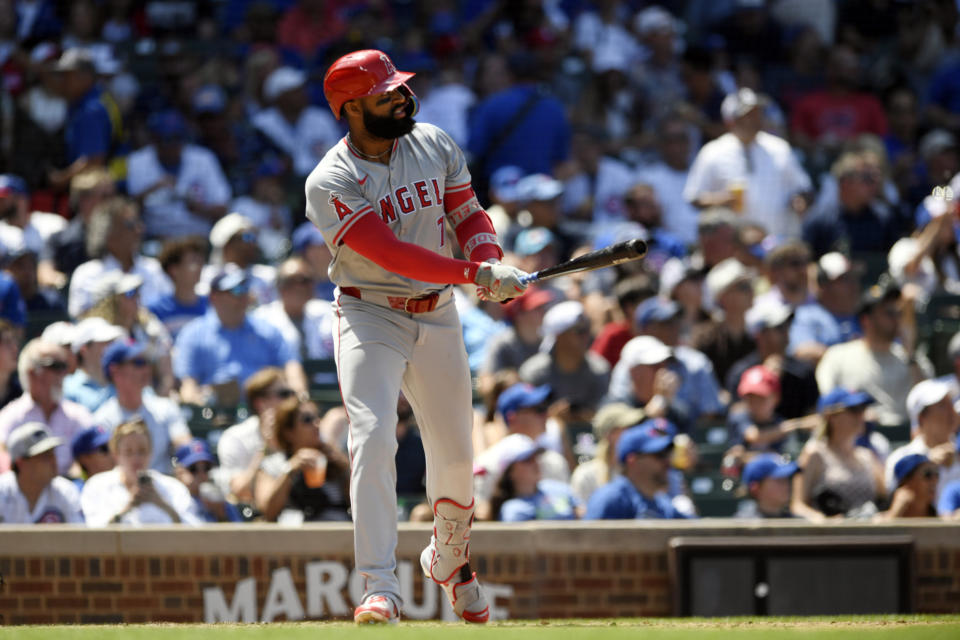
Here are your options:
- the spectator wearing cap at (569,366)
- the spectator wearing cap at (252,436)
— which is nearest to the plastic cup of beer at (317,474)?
the spectator wearing cap at (252,436)

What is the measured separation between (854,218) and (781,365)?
281 centimetres

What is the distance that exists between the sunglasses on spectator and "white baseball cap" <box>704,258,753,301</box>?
13.0 ft

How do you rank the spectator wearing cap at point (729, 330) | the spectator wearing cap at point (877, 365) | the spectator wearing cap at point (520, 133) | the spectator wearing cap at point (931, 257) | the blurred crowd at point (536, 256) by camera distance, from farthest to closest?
1. the spectator wearing cap at point (520, 133)
2. the spectator wearing cap at point (931, 257)
3. the spectator wearing cap at point (729, 330)
4. the spectator wearing cap at point (877, 365)
5. the blurred crowd at point (536, 256)

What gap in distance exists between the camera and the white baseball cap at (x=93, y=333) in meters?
8.32

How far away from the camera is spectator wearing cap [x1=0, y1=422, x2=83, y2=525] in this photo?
7016mm

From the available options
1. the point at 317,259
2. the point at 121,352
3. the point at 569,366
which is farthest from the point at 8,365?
the point at 569,366

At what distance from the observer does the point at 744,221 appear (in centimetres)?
1099

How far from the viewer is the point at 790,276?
969cm

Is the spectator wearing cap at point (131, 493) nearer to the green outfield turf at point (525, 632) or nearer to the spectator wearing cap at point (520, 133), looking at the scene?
the green outfield turf at point (525, 632)

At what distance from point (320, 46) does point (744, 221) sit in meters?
4.29

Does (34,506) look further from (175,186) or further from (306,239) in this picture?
(175,186)

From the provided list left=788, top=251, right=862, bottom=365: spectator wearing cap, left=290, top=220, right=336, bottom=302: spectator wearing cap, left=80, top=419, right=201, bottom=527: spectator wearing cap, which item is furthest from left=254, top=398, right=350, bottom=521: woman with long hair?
left=788, top=251, right=862, bottom=365: spectator wearing cap

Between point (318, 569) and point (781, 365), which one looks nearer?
point (318, 569)

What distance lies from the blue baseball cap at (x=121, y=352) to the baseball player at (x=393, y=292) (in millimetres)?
2796
